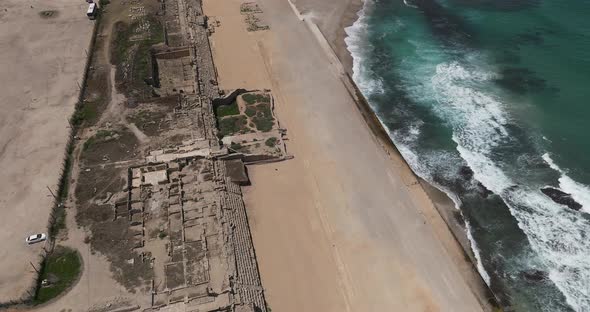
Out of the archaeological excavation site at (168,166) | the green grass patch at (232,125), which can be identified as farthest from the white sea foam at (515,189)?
the green grass patch at (232,125)

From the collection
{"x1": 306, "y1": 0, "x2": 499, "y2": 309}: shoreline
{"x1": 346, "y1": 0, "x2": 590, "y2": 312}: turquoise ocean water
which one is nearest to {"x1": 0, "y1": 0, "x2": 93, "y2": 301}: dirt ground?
{"x1": 306, "y1": 0, "x2": 499, "y2": 309}: shoreline

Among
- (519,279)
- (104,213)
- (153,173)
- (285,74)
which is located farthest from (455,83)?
(104,213)

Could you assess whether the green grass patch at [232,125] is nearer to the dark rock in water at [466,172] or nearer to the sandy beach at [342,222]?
the sandy beach at [342,222]

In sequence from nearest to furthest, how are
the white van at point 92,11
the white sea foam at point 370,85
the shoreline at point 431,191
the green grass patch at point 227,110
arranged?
the shoreline at point 431,191, the white sea foam at point 370,85, the green grass patch at point 227,110, the white van at point 92,11

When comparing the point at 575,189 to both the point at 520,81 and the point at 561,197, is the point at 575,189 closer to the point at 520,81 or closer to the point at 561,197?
the point at 561,197

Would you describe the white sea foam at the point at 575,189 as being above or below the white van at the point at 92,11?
below

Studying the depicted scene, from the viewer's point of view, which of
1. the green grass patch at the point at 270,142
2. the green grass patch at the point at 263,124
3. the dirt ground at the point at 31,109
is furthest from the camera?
the green grass patch at the point at 263,124

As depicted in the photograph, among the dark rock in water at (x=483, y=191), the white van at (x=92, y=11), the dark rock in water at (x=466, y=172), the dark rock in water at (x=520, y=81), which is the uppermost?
the white van at (x=92, y=11)

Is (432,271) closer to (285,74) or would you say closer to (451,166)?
(451,166)

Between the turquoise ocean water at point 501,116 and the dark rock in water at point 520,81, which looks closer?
the turquoise ocean water at point 501,116
